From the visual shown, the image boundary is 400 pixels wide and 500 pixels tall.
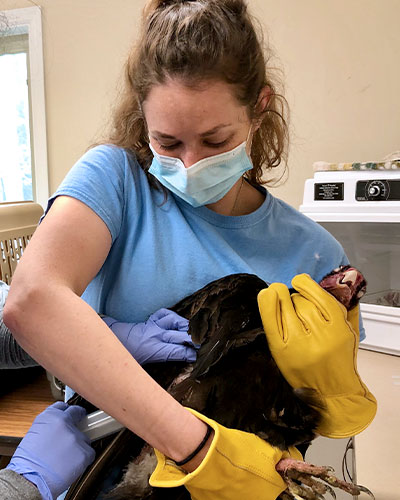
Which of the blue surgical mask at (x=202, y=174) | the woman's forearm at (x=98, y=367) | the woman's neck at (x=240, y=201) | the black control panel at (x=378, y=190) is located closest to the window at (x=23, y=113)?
the black control panel at (x=378, y=190)

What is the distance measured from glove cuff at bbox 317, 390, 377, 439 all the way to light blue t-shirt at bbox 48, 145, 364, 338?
249 millimetres

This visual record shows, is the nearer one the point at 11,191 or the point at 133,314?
the point at 133,314

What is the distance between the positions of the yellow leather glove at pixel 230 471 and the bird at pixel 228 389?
0.03 m

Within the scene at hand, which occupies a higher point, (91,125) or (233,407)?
(91,125)

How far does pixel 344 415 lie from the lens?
2.62 feet

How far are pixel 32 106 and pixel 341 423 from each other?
119 inches

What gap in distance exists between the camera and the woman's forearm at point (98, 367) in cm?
62

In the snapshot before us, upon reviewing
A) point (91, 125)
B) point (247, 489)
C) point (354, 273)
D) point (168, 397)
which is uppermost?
point (91, 125)

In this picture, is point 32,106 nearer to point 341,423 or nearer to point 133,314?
point 133,314

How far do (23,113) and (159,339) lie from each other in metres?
3.04

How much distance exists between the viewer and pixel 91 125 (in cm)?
317

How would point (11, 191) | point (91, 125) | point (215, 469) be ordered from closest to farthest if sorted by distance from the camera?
point (215, 469)
point (91, 125)
point (11, 191)

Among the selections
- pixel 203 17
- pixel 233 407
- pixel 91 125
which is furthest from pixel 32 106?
pixel 233 407

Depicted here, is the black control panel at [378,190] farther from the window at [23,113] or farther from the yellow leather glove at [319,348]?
the window at [23,113]
